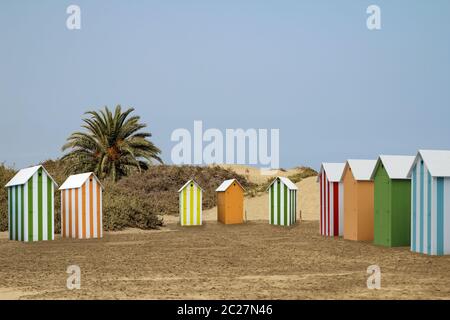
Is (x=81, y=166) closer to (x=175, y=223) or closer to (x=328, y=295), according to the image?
(x=175, y=223)

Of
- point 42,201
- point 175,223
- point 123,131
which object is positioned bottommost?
point 175,223

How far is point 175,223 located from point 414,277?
1963 cm

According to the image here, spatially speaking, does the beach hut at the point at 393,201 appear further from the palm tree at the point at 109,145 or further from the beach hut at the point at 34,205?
the palm tree at the point at 109,145

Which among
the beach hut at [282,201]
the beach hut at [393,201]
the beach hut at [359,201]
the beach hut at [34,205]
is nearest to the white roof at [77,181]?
the beach hut at [34,205]

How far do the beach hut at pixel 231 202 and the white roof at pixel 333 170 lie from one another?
7.13 meters

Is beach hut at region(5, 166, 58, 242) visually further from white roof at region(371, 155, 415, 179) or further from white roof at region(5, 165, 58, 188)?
white roof at region(371, 155, 415, 179)

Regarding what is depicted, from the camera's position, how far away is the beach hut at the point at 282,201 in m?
28.4

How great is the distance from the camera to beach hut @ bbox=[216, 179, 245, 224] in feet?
97.6

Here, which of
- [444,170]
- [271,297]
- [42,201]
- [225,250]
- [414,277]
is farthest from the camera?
[42,201]

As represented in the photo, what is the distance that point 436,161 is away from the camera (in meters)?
16.7

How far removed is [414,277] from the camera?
12320mm

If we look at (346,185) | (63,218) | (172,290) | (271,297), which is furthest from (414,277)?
(63,218)

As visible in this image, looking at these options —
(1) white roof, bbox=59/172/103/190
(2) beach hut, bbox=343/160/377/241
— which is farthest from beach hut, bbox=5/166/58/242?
(2) beach hut, bbox=343/160/377/241

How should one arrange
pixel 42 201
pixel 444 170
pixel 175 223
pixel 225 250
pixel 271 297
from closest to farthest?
pixel 271 297 < pixel 444 170 < pixel 225 250 < pixel 42 201 < pixel 175 223
